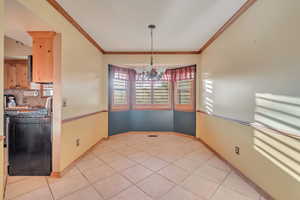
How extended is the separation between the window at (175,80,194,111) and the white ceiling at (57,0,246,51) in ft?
4.38

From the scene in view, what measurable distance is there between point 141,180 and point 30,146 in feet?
5.85

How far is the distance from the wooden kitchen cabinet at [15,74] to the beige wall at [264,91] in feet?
Result: 16.9

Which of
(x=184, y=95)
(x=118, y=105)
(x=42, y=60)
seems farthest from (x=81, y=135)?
(x=184, y=95)

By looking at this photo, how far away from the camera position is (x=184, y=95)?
4.16 metres

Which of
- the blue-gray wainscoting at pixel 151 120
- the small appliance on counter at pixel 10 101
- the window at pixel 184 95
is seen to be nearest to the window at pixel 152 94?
the blue-gray wainscoting at pixel 151 120

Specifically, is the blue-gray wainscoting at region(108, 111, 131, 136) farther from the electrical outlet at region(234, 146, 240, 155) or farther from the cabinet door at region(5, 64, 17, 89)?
the electrical outlet at region(234, 146, 240, 155)

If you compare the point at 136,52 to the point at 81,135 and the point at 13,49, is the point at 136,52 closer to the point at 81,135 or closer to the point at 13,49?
the point at 81,135

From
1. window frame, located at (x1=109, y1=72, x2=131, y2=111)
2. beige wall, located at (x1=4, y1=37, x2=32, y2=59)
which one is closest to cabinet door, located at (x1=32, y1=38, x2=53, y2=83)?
window frame, located at (x1=109, y1=72, x2=131, y2=111)

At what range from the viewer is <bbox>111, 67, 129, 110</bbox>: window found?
4.03 metres

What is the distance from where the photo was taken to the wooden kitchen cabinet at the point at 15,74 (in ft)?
12.3

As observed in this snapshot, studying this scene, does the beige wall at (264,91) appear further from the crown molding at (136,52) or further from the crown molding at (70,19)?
the crown molding at (70,19)

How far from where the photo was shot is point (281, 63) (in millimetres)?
1412

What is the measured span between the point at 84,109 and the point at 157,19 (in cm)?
220

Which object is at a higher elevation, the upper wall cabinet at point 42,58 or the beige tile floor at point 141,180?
the upper wall cabinet at point 42,58
